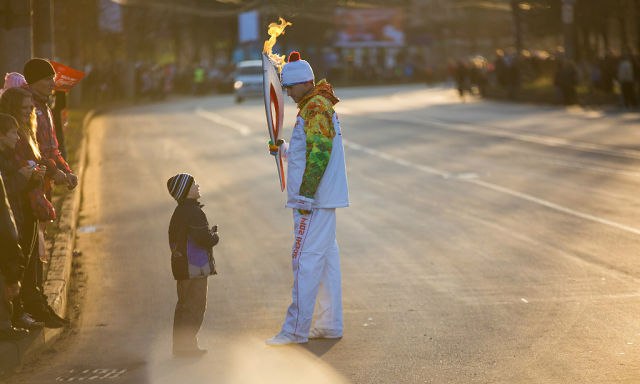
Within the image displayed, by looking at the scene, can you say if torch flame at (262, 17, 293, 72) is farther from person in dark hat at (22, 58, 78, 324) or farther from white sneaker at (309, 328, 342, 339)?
white sneaker at (309, 328, 342, 339)

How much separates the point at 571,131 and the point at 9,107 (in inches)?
871

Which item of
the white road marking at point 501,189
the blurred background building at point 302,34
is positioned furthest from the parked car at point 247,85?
the white road marking at point 501,189

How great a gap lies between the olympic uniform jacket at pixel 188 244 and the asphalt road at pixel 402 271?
53 cm

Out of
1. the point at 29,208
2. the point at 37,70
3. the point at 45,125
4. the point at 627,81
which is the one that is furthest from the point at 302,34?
the point at 29,208

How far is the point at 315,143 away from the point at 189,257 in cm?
102

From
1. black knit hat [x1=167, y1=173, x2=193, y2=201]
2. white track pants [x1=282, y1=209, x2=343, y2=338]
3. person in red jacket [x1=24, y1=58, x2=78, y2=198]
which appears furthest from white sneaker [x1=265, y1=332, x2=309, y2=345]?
person in red jacket [x1=24, y1=58, x2=78, y2=198]

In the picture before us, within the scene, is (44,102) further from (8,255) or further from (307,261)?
(307,261)

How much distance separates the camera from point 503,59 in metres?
50.7

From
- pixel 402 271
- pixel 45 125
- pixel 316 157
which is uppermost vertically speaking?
pixel 45 125

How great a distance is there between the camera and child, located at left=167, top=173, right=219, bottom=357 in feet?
26.4

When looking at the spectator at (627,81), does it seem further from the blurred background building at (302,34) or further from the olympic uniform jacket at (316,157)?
the olympic uniform jacket at (316,157)

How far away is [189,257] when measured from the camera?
8102 mm

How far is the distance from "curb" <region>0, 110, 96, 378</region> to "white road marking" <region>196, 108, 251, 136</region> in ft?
51.6

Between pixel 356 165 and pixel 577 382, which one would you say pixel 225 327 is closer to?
pixel 577 382
